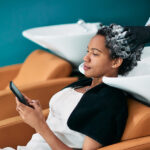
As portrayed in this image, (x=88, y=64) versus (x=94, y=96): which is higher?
(x=88, y=64)

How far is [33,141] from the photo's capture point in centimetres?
160

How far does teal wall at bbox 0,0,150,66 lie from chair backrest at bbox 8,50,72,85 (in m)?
0.36

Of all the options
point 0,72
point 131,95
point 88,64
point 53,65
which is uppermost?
point 88,64

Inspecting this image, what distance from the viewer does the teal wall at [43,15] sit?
2863 millimetres

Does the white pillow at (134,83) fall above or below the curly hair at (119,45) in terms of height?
below

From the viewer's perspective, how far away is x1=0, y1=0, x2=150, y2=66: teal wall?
2.86 m

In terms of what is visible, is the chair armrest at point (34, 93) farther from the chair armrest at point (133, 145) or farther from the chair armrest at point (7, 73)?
the chair armrest at point (133, 145)

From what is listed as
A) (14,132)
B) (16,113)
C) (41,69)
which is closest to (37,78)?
(41,69)

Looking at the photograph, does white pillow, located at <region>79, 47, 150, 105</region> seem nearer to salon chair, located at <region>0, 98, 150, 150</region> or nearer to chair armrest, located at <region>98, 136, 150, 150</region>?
salon chair, located at <region>0, 98, 150, 150</region>

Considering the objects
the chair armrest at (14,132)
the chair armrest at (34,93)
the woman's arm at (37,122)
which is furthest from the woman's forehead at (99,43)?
the chair armrest at (34,93)

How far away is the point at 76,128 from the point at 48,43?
3.89 feet

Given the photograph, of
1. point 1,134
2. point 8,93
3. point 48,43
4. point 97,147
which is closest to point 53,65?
point 48,43

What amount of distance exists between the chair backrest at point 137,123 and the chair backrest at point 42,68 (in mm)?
1045

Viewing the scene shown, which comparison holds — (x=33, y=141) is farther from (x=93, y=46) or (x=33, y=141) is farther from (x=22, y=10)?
(x=22, y=10)
